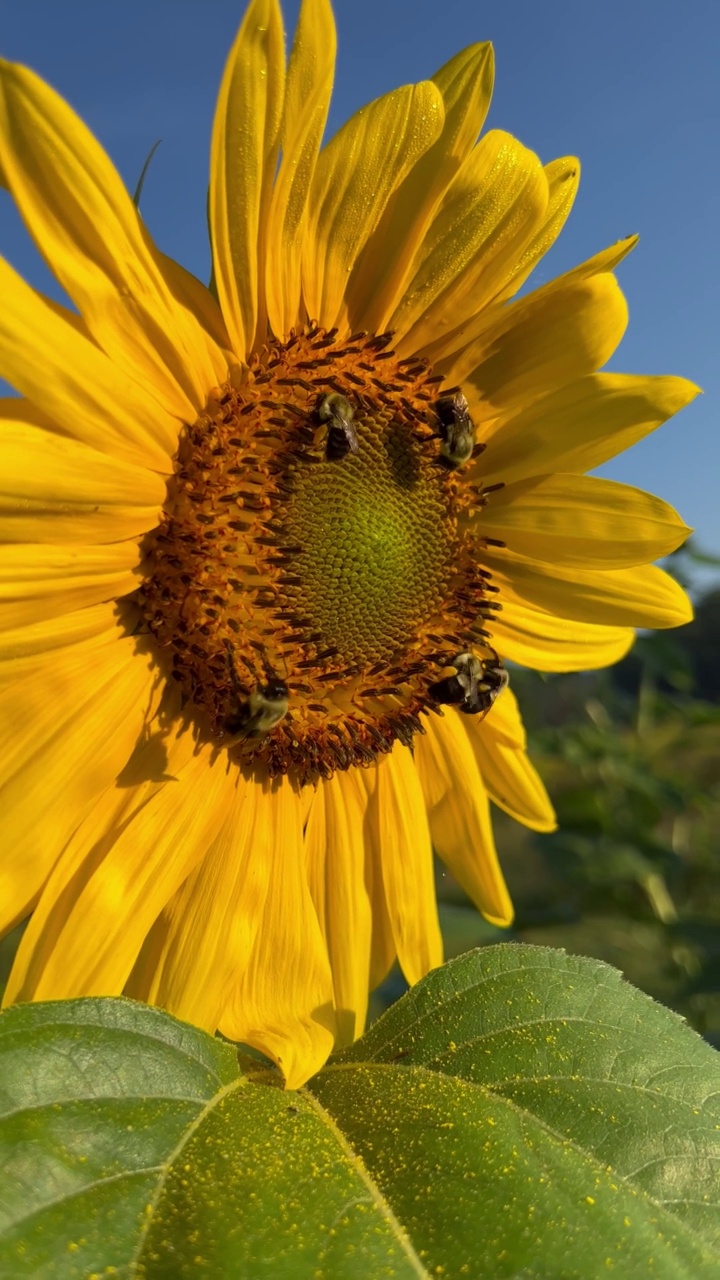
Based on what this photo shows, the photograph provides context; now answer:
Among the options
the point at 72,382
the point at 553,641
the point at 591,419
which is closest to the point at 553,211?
the point at 591,419

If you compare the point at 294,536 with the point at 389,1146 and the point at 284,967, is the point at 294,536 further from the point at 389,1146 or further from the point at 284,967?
the point at 389,1146

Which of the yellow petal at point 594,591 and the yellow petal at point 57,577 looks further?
the yellow petal at point 594,591

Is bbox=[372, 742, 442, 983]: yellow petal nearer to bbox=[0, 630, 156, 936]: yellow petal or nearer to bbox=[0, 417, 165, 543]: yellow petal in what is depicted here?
bbox=[0, 630, 156, 936]: yellow petal

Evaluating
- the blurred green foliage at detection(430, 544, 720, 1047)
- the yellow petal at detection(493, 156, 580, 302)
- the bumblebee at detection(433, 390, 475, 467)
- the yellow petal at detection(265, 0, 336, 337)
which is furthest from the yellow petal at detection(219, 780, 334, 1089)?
the blurred green foliage at detection(430, 544, 720, 1047)

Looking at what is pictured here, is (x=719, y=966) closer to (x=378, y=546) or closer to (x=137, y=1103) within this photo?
(x=378, y=546)

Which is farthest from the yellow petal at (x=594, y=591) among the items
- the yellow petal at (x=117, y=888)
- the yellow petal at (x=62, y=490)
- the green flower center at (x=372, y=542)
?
the yellow petal at (x=62, y=490)

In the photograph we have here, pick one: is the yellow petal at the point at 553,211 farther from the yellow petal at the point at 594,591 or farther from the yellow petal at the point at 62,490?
the yellow petal at the point at 62,490
